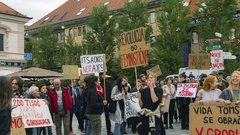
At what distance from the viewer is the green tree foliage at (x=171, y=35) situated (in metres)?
44.2

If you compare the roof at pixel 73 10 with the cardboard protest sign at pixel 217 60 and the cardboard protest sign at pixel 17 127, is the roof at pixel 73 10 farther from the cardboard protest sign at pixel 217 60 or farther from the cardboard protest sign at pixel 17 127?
the cardboard protest sign at pixel 17 127

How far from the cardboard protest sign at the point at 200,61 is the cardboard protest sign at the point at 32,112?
7.80 m

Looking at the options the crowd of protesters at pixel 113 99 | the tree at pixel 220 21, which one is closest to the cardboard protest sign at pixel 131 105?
the crowd of protesters at pixel 113 99

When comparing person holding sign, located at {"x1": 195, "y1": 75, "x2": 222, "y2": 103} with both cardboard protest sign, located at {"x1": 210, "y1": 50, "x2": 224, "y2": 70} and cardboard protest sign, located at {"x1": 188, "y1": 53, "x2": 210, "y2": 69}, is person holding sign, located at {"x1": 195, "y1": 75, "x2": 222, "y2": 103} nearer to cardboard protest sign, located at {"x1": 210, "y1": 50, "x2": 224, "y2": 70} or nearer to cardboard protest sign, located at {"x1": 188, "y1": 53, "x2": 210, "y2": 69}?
cardboard protest sign, located at {"x1": 188, "y1": 53, "x2": 210, "y2": 69}

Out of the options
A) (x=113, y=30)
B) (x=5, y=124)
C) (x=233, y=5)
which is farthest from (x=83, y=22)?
(x=5, y=124)

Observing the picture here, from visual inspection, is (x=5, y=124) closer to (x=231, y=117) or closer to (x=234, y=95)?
(x=231, y=117)

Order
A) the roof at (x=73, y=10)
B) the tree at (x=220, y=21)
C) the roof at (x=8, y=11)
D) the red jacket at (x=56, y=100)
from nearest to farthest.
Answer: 1. the red jacket at (x=56, y=100)
2. the tree at (x=220, y=21)
3. the roof at (x=8, y=11)
4. the roof at (x=73, y=10)

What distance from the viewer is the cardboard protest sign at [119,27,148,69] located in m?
12.0

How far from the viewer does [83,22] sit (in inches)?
2618

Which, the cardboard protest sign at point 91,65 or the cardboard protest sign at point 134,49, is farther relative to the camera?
the cardboard protest sign at point 91,65

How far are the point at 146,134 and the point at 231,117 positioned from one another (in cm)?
320

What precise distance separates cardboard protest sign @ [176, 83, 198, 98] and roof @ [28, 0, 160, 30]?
47532mm

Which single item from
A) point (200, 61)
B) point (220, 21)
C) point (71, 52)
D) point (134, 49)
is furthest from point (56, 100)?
point (71, 52)

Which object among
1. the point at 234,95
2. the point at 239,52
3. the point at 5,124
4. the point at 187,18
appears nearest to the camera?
the point at 5,124
